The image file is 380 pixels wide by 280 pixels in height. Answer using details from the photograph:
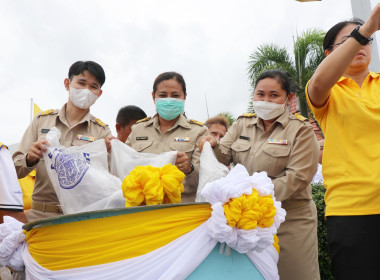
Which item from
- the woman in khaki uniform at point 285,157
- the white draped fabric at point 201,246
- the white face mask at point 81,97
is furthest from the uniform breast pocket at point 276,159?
the white face mask at point 81,97

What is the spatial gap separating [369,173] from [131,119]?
2858 mm

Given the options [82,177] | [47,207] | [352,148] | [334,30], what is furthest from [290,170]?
[47,207]

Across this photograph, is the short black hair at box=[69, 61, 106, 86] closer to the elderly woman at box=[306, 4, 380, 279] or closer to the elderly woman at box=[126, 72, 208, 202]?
the elderly woman at box=[126, 72, 208, 202]

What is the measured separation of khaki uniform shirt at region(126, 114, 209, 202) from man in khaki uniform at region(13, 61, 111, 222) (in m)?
0.39

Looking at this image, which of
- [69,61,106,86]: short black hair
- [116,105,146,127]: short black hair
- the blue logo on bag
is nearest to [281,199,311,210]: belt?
the blue logo on bag

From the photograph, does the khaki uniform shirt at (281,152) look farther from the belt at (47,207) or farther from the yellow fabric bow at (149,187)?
the belt at (47,207)

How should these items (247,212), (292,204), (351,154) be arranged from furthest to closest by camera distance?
1. (292,204)
2. (351,154)
3. (247,212)

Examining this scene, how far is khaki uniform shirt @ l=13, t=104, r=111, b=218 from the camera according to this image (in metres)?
2.94

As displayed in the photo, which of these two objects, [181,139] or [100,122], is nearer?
[181,139]

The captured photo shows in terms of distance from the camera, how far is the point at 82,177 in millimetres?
2020

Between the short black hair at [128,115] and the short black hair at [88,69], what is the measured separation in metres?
1.10

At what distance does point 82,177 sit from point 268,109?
1429 millimetres

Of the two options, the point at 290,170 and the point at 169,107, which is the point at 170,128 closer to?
the point at 169,107

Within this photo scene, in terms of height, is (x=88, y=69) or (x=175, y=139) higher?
(x=88, y=69)
